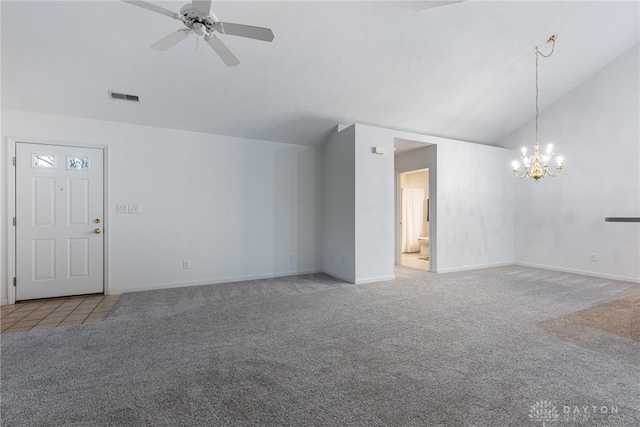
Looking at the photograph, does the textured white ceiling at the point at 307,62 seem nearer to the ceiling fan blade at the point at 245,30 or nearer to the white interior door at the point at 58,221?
the white interior door at the point at 58,221

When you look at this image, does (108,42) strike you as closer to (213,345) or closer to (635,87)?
(213,345)

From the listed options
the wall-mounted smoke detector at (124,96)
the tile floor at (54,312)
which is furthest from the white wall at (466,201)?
the tile floor at (54,312)

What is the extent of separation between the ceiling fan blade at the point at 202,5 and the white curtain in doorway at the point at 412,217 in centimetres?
748

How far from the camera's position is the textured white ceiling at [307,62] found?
2.89m

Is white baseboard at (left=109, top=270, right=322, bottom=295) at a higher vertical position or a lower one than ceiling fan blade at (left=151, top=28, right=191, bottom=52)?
lower

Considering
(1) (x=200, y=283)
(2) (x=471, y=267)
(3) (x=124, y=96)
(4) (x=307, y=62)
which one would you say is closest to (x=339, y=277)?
(1) (x=200, y=283)

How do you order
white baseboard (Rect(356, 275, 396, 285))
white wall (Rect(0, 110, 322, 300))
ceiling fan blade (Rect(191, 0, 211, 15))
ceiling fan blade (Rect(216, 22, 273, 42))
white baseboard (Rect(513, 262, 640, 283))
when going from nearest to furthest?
ceiling fan blade (Rect(191, 0, 211, 15)), ceiling fan blade (Rect(216, 22, 273, 42)), white wall (Rect(0, 110, 322, 300)), white baseboard (Rect(356, 275, 396, 285)), white baseboard (Rect(513, 262, 640, 283))

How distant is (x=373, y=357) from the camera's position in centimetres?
223

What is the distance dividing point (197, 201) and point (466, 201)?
16.8 feet

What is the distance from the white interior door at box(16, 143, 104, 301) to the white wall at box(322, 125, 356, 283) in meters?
3.50

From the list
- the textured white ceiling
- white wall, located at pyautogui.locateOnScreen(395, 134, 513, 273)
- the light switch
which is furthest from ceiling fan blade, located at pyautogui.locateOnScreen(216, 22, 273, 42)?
white wall, located at pyautogui.locateOnScreen(395, 134, 513, 273)

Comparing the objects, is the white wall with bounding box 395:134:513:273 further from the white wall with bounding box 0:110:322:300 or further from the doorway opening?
the doorway opening

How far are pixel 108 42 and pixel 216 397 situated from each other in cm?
353

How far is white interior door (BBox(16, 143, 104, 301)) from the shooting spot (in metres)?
3.72
